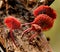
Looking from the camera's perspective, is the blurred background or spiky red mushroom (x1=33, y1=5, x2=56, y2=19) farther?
the blurred background

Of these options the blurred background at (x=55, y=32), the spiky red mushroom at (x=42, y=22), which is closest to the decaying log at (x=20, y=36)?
the spiky red mushroom at (x=42, y=22)

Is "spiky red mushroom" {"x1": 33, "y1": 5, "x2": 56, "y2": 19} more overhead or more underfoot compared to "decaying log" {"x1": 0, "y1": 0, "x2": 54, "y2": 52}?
more overhead

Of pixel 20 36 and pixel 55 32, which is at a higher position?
pixel 20 36

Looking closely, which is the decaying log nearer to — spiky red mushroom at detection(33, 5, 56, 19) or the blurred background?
spiky red mushroom at detection(33, 5, 56, 19)

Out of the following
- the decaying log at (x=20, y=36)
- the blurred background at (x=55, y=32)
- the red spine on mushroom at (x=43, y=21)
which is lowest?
the blurred background at (x=55, y=32)

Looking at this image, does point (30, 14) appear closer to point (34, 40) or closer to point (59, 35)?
point (34, 40)

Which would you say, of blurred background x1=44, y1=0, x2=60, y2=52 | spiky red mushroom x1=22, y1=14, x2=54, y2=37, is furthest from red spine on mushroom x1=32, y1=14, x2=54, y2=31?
blurred background x1=44, y1=0, x2=60, y2=52

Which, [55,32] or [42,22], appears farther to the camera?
[55,32]

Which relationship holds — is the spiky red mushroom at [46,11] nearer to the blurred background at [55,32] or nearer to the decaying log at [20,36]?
the decaying log at [20,36]

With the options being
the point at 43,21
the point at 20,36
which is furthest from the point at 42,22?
the point at 20,36

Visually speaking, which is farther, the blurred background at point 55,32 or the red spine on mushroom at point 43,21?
the blurred background at point 55,32

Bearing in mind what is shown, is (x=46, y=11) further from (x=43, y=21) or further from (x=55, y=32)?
(x=55, y=32)

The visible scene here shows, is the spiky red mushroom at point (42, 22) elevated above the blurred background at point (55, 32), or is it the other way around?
the spiky red mushroom at point (42, 22)
